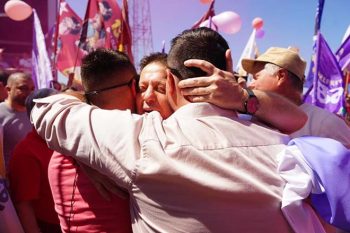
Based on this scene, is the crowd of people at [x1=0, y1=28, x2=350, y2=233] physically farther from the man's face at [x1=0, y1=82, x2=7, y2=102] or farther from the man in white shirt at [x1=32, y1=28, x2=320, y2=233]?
the man's face at [x1=0, y1=82, x2=7, y2=102]

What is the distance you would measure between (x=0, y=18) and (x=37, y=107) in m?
26.1

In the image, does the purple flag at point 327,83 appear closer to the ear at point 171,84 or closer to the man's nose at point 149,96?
the man's nose at point 149,96

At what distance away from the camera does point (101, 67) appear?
1.61 metres

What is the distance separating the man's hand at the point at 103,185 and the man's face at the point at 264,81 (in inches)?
64.0

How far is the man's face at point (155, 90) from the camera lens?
1784 millimetres

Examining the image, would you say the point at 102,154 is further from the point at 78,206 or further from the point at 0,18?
the point at 0,18

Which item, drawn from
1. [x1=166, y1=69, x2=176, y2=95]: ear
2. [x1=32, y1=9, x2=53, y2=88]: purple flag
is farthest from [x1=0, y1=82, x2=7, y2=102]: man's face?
[x1=166, y1=69, x2=176, y2=95]: ear

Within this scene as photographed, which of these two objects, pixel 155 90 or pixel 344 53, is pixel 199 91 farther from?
pixel 344 53

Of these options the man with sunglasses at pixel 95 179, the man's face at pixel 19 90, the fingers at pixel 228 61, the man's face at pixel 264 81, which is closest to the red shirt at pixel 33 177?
the man with sunglasses at pixel 95 179

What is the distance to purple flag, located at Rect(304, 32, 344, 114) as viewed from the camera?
16.2 ft

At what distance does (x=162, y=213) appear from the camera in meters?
1.06

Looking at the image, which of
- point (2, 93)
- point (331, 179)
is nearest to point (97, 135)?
point (331, 179)

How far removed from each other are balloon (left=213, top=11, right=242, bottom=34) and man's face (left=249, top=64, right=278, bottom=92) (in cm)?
681

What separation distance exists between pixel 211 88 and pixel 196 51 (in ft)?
0.44
